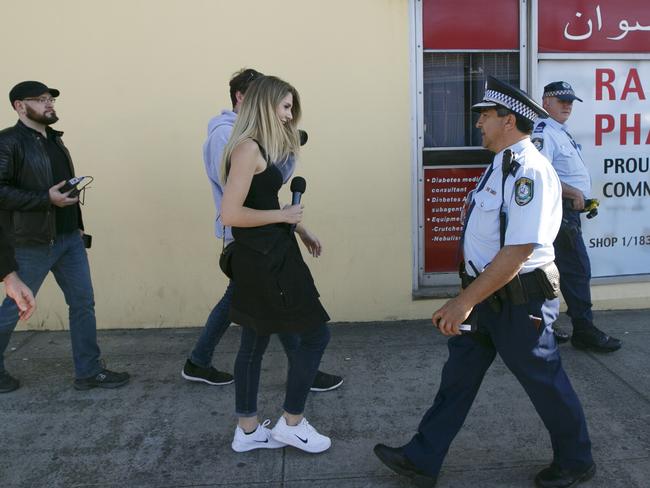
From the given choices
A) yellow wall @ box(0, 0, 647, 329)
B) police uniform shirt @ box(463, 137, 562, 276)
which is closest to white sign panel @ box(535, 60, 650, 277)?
yellow wall @ box(0, 0, 647, 329)

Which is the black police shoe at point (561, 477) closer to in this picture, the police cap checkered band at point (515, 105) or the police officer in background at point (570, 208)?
the police cap checkered band at point (515, 105)

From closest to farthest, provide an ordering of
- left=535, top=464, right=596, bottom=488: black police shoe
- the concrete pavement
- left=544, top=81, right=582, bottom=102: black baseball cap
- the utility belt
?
the utility belt
left=535, top=464, right=596, bottom=488: black police shoe
the concrete pavement
left=544, top=81, right=582, bottom=102: black baseball cap

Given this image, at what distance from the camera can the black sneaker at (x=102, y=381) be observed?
398 cm

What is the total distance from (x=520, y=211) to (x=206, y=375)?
232cm

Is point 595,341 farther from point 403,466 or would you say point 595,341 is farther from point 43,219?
point 43,219

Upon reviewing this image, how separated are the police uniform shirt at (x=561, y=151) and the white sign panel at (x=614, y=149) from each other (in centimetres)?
93

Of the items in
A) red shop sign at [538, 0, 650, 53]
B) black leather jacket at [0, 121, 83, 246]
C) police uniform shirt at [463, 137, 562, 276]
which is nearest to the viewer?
police uniform shirt at [463, 137, 562, 276]

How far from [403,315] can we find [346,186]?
1121 millimetres

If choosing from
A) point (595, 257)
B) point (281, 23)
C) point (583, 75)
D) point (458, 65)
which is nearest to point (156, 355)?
point (281, 23)

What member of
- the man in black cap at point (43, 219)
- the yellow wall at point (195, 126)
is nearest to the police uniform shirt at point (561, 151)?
the yellow wall at point (195, 126)

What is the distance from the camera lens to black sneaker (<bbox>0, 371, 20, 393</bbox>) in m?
3.96

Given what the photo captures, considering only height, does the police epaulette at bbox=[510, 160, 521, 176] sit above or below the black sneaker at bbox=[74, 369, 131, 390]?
above

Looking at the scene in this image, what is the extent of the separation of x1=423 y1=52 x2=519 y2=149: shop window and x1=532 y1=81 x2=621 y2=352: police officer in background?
31.0 inches

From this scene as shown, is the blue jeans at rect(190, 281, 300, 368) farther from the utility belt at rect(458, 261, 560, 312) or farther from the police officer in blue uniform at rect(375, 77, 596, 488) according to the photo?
the utility belt at rect(458, 261, 560, 312)
